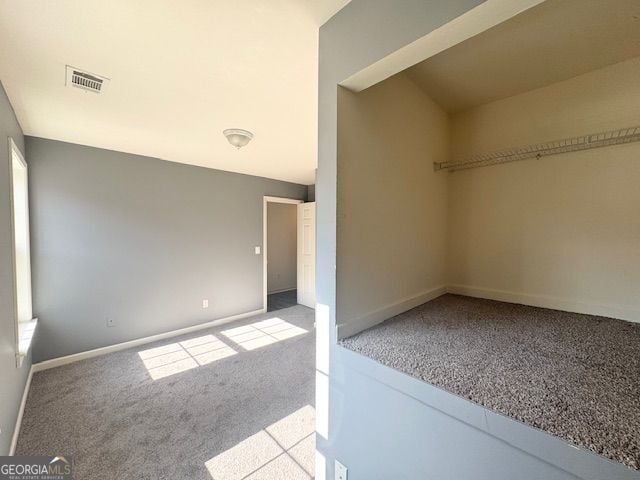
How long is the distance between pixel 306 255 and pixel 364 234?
12.2 feet

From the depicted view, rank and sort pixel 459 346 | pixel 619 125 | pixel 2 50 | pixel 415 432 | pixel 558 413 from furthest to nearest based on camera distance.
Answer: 1. pixel 619 125
2. pixel 2 50
3. pixel 459 346
4. pixel 415 432
5. pixel 558 413

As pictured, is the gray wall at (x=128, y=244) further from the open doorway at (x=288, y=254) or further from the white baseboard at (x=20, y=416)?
the open doorway at (x=288, y=254)

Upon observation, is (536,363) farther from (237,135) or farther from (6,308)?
(6,308)

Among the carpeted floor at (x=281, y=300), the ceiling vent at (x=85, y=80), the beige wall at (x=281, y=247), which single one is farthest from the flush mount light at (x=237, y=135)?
the beige wall at (x=281, y=247)

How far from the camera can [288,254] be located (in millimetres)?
6250

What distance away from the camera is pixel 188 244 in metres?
3.52

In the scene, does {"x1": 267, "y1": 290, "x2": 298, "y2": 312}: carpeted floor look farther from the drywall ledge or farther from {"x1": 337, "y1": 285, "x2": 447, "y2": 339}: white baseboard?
the drywall ledge

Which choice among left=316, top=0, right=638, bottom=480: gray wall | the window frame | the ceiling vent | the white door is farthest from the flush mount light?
the white door

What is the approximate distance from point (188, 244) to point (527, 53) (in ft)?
12.8

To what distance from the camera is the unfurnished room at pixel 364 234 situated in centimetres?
83

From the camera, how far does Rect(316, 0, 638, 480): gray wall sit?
630 millimetres

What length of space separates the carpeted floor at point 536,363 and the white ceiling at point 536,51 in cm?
145

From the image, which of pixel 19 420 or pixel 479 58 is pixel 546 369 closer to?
pixel 479 58

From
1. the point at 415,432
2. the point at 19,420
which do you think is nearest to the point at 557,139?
the point at 415,432
